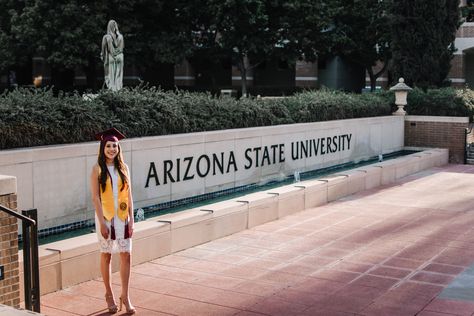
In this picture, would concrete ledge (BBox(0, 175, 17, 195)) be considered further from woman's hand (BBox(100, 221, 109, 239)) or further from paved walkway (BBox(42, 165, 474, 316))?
paved walkway (BBox(42, 165, 474, 316))

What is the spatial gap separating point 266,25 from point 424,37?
11454 millimetres

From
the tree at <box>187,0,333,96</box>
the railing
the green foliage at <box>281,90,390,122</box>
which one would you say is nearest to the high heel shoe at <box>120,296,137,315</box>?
the railing

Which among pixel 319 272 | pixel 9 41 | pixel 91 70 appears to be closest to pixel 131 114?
pixel 319 272

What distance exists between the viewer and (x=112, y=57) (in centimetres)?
1642

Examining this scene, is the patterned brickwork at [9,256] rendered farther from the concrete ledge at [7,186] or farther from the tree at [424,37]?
the tree at [424,37]

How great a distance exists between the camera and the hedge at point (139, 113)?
28.7ft

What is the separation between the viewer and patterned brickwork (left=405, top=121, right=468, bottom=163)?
1970 centimetres

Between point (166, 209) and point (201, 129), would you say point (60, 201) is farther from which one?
point (201, 129)

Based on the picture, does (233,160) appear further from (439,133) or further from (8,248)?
(439,133)

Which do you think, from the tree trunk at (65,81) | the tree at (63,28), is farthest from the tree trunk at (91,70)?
the tree trunk at (65,81)

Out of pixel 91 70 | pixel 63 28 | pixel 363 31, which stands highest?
pixel 363 31

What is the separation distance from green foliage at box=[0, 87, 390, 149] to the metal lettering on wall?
21.8 inches

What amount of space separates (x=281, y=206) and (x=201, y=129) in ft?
7.07

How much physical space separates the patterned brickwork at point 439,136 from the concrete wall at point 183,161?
3.36 m
